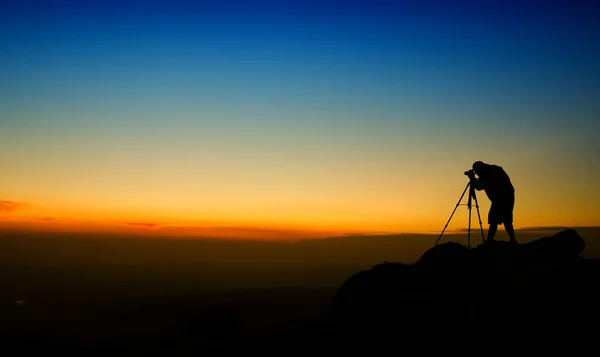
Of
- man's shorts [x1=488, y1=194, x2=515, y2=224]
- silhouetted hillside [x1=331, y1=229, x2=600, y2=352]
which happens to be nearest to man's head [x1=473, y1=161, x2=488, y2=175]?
man's shorts [x1=488, y1=194, x2=515, y2=224]

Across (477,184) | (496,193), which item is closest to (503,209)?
(496,193)

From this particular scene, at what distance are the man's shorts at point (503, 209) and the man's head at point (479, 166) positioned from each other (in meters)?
1.32

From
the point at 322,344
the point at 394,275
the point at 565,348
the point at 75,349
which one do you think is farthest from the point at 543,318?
the point at 75,349

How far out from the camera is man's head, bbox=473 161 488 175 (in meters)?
18.5

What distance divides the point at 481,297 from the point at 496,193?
4.31m

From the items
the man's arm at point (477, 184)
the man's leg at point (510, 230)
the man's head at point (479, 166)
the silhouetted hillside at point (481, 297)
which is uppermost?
the man's head at point (479, 166)

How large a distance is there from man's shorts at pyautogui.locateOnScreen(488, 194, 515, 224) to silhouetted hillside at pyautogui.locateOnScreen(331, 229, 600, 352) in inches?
38.1

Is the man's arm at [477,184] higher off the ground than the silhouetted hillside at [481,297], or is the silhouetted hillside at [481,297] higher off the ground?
the man's arm at [477,184]

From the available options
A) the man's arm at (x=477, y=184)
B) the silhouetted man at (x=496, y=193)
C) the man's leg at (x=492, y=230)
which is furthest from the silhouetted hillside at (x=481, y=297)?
the man's arm at (x=477, y=184)

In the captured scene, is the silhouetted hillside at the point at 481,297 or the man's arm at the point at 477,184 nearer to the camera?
the silhouetted hillside at the point at 481,297

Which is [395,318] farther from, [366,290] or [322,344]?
[322,344]

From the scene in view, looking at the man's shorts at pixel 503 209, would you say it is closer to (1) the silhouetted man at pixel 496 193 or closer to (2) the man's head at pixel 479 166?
(1) the silhouetted man at pixel 496 193

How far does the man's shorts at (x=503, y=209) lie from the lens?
706 inches

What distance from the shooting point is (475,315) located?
15.4 meters
